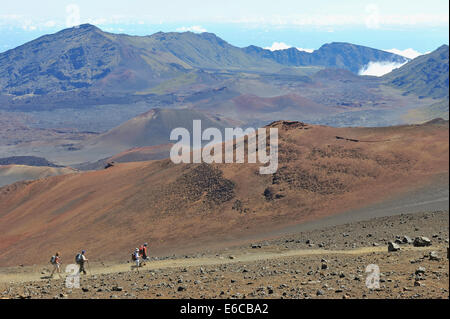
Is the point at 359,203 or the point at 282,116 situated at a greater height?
the point at 282,116

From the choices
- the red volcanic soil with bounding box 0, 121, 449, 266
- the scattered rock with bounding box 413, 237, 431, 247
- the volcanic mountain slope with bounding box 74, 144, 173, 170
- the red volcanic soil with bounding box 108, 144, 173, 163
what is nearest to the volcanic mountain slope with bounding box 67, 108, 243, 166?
the volcanic mountain slope with bounding box 74, 144, 173, 170

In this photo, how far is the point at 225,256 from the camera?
2275 cm

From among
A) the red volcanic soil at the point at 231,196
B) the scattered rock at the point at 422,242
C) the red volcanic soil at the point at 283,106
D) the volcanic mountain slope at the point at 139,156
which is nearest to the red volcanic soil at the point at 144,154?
the volcanic mountain slope at the point at 139,156

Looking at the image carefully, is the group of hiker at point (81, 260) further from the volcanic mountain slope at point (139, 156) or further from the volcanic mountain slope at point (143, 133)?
the volcanic mountain slope at point (143, 133)

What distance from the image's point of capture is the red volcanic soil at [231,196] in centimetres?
3103

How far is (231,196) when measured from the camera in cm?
3578

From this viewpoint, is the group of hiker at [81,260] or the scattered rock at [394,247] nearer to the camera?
the scattered rock at [394,247]

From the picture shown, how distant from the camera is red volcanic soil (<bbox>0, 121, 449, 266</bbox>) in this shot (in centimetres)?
3103

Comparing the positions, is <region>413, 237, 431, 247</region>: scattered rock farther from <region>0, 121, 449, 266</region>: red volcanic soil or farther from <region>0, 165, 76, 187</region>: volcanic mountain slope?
<region>0, 165, 76, 187</region>: volcanic mountain slope
